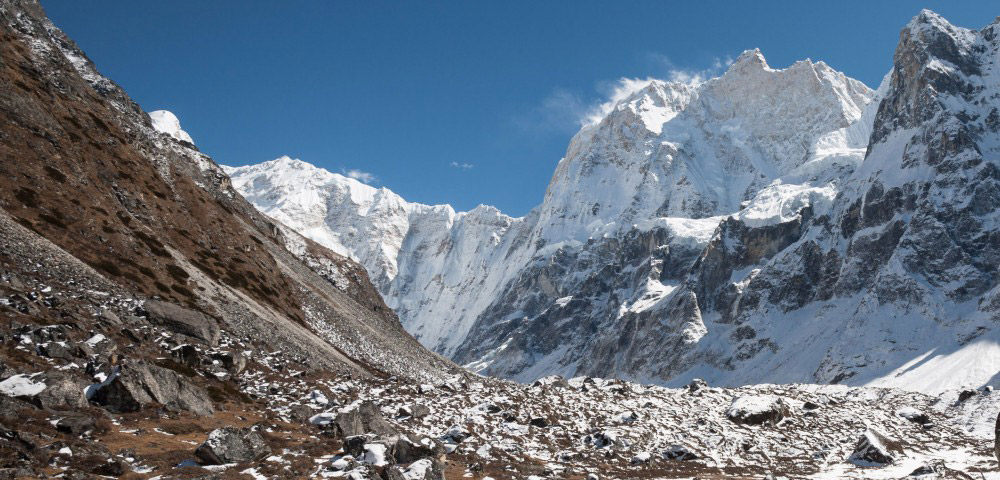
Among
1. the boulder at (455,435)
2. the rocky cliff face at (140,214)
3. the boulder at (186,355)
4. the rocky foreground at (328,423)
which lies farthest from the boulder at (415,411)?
the rocky cliff face at (140,214)

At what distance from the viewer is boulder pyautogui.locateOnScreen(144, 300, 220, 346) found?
43912mm

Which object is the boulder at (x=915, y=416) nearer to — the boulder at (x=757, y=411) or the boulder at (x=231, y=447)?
the boulder at (x=757, y=411)

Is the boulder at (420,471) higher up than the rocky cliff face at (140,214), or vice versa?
the rocky cliff face at (140,214)

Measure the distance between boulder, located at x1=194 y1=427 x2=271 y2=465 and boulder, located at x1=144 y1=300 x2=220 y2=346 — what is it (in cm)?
2030

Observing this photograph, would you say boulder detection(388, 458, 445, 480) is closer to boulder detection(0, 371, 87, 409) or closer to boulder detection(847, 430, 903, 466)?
boulder detection(0, 371, 87, 409)

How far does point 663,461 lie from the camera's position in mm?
38844

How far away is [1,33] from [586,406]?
259 feet

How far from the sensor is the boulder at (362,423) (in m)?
31.1

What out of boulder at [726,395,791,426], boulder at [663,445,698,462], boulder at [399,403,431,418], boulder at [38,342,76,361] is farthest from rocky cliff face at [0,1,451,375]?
boulder at [726,395,791,426]

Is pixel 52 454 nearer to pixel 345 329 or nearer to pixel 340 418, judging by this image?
pixel 340 418

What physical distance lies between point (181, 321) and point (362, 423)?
18907 millimetres

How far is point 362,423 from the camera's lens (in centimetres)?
3200

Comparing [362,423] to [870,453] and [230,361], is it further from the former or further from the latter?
[870,453]

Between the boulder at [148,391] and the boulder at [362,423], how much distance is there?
225 inches
